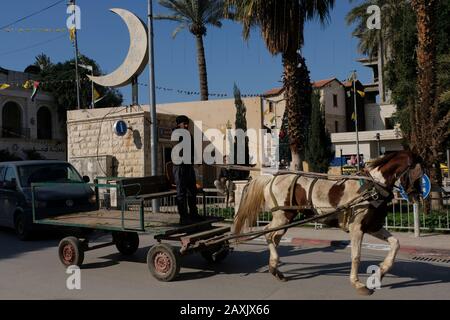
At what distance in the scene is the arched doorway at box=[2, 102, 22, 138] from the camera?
4503 centimetres

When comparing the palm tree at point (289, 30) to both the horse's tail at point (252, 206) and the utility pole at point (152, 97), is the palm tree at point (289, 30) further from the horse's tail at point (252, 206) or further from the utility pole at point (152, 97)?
the horse's tail at point (252, 206)

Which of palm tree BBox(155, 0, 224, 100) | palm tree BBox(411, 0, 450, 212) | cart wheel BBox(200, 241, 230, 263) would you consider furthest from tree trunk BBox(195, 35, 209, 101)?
cart wheel BBox(200, 241, 230, 263)

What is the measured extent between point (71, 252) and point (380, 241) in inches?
254

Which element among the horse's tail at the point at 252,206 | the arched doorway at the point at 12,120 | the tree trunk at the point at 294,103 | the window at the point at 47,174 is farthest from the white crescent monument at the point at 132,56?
the arched doorway at the point at 12,120

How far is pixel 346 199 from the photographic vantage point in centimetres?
649

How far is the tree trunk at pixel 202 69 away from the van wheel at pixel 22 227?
18.6 meters

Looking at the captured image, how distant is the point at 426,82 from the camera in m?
12.8

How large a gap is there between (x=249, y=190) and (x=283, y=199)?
0.61 meters

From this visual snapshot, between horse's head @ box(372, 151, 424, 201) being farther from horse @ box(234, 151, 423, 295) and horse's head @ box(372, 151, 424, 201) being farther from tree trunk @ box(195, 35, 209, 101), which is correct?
tree trunk @ box(195, 35, 209, 101)

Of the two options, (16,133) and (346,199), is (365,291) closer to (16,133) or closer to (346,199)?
(346,199)

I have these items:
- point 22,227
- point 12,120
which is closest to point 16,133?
point 12,120

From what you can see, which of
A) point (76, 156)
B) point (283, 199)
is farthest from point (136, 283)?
point (76, 156)

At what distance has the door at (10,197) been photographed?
38.3ft

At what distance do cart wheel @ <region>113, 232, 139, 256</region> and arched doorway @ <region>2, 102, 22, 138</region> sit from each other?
39.5 metres
